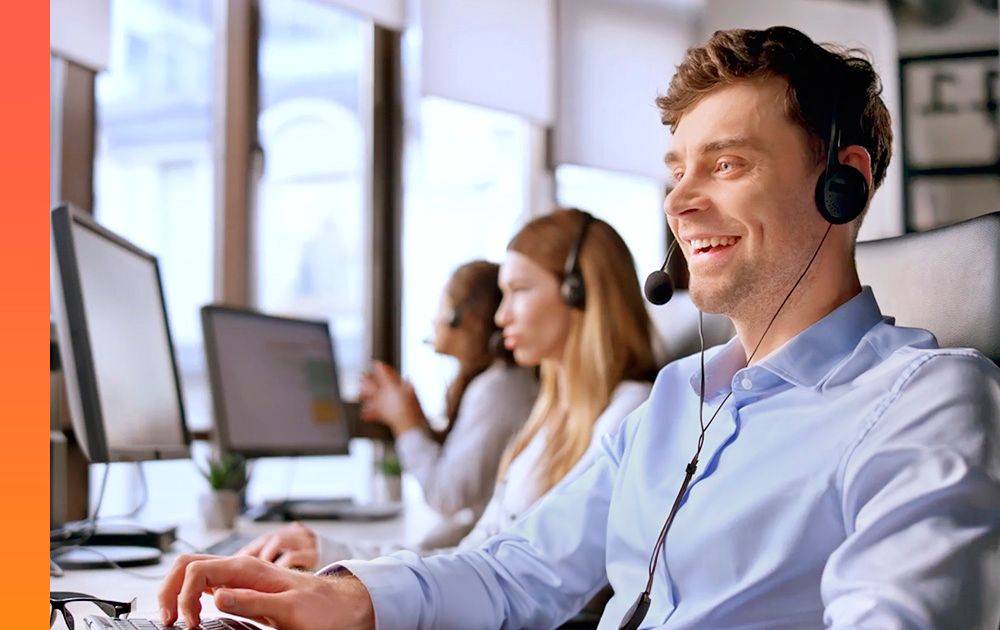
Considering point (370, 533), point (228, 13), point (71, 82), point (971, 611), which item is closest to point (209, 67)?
point (228, 13)

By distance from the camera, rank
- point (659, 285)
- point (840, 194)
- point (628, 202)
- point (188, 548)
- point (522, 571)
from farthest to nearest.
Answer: point (628, 202) < point (188, 548) < point (659, 285) < point (522, 571) < point (840, 194)

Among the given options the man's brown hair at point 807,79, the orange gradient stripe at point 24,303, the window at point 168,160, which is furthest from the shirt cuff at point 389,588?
the window at point 168,160

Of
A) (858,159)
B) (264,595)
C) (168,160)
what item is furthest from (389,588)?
(168,160)

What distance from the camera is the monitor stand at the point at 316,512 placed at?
8.13 ft

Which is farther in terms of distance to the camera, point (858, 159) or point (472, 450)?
point (472, 450)

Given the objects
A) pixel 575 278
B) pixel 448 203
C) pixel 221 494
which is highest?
pixel 448 203

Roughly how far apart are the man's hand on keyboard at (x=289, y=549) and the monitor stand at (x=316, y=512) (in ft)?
3.38

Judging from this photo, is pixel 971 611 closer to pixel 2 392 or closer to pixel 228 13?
pixel 2 392

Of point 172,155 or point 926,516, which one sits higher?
point 172,155

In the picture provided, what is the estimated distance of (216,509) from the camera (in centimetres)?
223

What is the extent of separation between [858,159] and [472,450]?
1.58m

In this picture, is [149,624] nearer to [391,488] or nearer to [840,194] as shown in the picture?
[840,194]

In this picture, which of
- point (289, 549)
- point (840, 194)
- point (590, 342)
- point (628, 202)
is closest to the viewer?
point (840, 194)

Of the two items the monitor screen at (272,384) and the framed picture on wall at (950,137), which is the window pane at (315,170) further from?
the framed picture on wall at (950,137)
